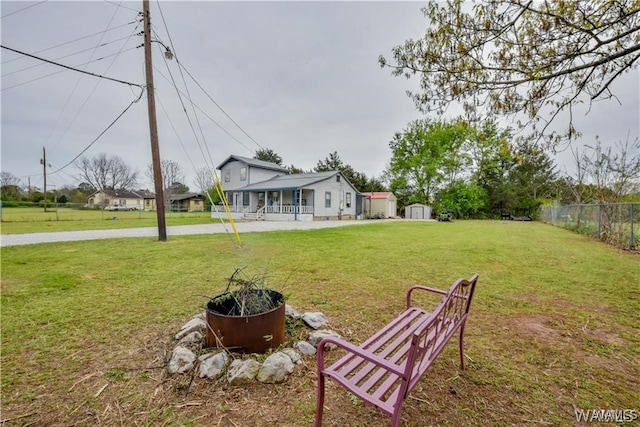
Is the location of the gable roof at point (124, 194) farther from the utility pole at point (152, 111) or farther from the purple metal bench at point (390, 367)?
the purple metal bench at point (390, 367)

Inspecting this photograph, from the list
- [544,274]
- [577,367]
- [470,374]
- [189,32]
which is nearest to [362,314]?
[470,374]

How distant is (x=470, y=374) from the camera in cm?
245

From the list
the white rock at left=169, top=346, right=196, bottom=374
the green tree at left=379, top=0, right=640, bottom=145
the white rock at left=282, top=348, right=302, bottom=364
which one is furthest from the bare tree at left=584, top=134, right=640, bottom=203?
the white rock at left=169, top=346, right=196, bottom=374

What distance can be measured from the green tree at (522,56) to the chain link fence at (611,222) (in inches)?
343

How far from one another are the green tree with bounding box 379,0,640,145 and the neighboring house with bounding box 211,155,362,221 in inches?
719

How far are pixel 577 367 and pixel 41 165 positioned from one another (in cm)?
3997

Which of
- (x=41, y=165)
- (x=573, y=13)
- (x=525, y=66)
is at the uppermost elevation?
(x=41, y=165)

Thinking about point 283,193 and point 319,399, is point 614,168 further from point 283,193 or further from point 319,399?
point 283,193

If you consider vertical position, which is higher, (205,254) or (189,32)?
(189,32)

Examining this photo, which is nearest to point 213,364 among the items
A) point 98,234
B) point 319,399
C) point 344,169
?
point 319,399

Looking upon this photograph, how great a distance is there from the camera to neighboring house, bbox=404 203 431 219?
3041cm

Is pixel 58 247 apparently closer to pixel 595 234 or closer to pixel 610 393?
pixel 610 393

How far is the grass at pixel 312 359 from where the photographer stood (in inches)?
78.2

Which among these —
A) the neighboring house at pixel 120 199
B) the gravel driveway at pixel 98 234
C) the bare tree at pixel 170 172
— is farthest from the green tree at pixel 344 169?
the neighboring house at pixel 120 199
